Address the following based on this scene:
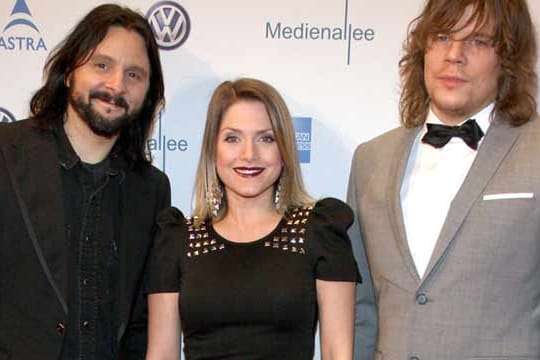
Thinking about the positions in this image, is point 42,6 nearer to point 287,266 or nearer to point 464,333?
point 287,266

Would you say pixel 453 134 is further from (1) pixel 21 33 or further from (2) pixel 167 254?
(1) pixel 21 33

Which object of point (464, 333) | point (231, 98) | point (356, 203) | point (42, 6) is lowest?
point (464, 333)

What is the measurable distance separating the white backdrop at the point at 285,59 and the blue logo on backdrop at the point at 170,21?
0.5 inches

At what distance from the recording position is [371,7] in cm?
272

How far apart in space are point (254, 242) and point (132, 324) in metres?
0.58

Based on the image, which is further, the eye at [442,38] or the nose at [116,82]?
the nose at [116,82]

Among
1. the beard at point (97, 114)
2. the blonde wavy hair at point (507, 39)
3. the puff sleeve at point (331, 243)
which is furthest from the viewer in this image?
the beard at point (97, 114)

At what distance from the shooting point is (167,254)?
216cm

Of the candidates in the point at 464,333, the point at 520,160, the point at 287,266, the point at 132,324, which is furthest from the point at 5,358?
the point at 520,160

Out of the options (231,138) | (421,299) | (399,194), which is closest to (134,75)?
(231,138)

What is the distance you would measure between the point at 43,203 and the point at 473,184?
4.15 feet

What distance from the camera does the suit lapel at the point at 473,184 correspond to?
1894 millimetres

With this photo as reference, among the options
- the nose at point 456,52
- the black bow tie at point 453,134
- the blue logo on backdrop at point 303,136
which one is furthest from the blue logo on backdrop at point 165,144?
the nose at point 456,52

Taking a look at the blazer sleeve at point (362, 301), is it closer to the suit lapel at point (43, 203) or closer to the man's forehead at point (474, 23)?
the man's forehead at point (474, 23)
